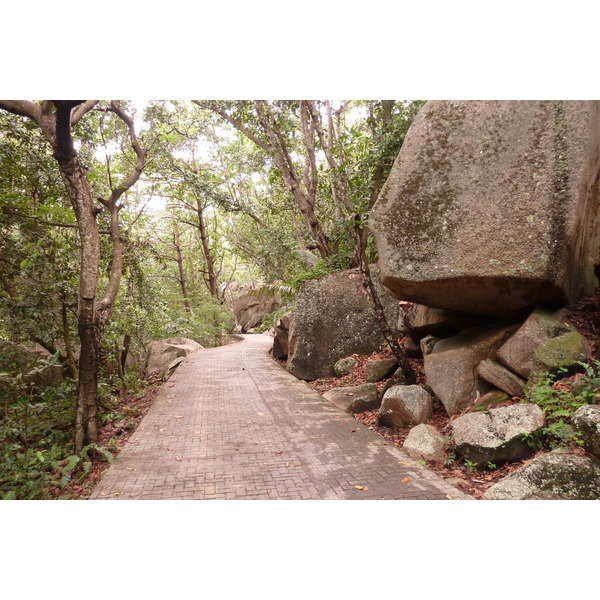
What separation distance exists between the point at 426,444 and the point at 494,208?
117 inches

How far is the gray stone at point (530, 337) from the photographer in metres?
4.65

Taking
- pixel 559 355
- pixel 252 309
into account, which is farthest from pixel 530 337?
pixel 252 309

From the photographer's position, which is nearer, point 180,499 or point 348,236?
point 180,499

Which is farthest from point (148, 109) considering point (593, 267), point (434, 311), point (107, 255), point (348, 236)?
point (593, 267)

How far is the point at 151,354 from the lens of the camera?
13391 millimetres

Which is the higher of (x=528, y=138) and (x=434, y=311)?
(x=528, y=138)

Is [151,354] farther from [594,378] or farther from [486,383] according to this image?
[594,378]

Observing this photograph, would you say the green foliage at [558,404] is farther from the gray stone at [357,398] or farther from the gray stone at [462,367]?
the gray stone at [357,398]

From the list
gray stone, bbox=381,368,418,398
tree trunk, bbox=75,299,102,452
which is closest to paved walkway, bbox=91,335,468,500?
tree trunk, bbox=75,299,102,452

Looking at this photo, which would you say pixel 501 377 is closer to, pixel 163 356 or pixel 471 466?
pixel 471 466

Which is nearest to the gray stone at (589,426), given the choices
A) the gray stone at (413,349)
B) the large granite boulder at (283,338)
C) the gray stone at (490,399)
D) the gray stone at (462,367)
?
the gray stone at (490,399)

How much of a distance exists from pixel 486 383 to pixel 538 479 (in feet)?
6.08

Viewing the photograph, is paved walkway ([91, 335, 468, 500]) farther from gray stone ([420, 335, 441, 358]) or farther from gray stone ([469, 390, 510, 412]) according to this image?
gray stone ([420, 335, 441, 358])

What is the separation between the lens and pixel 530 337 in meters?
4.72
